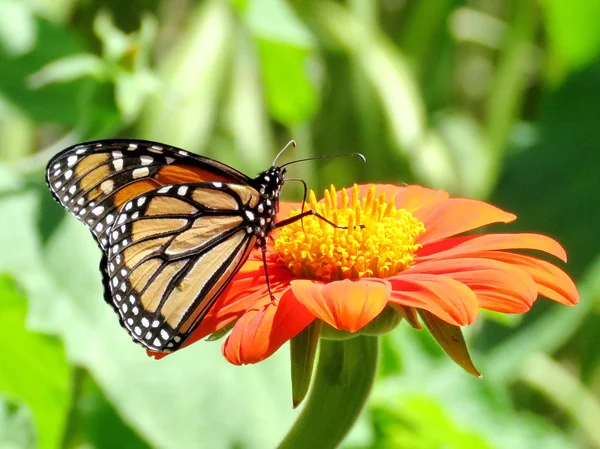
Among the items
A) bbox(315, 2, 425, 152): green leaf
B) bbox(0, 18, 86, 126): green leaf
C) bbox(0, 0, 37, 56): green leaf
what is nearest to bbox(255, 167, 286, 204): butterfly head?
bbox(0, 18, 86, 126): green leaf

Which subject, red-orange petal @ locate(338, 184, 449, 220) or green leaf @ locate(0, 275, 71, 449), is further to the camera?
green leaf @ locate(0, 275, 71, 449)

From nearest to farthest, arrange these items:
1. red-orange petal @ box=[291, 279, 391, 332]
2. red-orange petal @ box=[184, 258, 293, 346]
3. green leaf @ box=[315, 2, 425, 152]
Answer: red-orange petal @ box=[291, 279, 391, 332], red-orange petal @ box=[184, 258, 293, 346], green leaf @ box=[315, 2, 425, 152]

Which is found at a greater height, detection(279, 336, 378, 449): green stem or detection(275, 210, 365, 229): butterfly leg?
detection(275, 210, 365, 229): butterfly leg

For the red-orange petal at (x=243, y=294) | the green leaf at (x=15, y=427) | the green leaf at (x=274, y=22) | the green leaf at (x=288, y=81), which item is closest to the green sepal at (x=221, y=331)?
the red-orange petal at (x=243, y=294)

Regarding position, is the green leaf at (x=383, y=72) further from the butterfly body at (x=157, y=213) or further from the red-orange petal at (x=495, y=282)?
the red-orange petal at (x=495, y=282)

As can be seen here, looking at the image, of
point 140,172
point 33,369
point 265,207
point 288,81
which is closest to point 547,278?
point 265,207

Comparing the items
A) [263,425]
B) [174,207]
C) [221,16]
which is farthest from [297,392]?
[221,16]

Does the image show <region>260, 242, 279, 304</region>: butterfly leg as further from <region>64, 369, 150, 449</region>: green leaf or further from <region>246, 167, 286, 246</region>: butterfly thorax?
<region>64, 369, 150, 449</region>: green leaf
